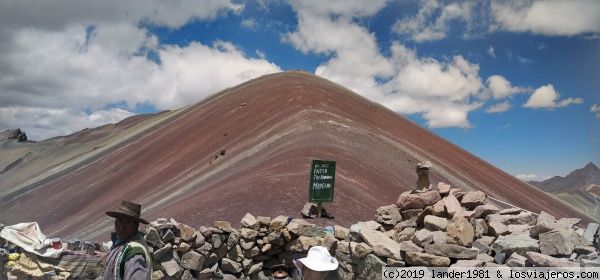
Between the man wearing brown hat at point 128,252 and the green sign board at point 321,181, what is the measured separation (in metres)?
6.36

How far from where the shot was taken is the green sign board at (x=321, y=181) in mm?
9641

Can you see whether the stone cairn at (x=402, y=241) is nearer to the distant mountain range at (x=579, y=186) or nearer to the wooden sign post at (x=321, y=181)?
the wooden sign post at (x=321, y=181)

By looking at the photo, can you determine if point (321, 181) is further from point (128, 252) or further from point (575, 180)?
point (575, 180)

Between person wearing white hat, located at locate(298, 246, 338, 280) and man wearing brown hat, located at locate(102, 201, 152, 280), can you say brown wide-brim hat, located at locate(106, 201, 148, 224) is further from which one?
person wearing white hat, located at locate(298, 246, 338, 280)

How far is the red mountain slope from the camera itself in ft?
39.4

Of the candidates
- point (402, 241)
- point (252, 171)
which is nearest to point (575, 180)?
point (252, 171)

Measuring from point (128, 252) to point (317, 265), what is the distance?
4.38 feet

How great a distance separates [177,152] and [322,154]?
12204mm

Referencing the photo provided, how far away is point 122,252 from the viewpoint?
127 inches

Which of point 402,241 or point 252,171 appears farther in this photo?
point 252,171

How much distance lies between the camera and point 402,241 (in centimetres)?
607

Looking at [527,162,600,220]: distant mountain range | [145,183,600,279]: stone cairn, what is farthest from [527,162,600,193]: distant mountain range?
[145,183,600,279]: stone cairn

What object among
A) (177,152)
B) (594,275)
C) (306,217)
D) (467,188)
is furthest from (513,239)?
(177,152)

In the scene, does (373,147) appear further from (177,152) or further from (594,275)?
(594,275)
